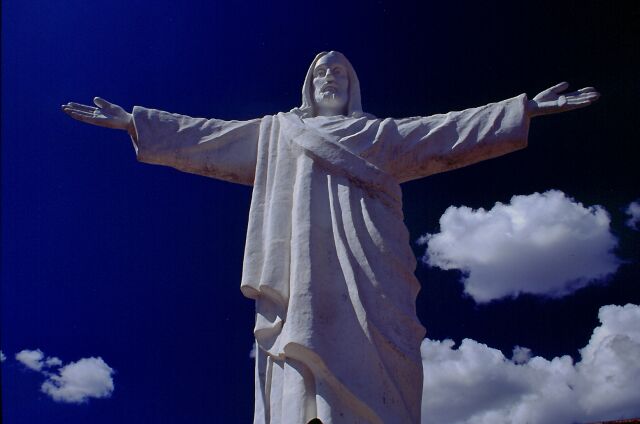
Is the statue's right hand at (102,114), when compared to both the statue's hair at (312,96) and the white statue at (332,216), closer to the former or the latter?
the white statue at (332,216)

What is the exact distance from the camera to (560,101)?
8258 millimetres

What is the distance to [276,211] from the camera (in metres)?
7.81

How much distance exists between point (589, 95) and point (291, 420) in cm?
462

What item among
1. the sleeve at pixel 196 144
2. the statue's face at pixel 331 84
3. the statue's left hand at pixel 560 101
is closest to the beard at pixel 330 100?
the statue's face at pixel 331 84

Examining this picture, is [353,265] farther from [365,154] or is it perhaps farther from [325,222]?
[365,154]

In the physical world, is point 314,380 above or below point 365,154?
below

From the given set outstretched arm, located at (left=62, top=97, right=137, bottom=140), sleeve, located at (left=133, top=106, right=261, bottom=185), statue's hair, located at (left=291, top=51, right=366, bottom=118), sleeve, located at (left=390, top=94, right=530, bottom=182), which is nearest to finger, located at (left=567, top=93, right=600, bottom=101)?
sleeve, located at (left=390, top=94, right=530, bottom=182)

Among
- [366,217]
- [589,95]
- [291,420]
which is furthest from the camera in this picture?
[589,95]

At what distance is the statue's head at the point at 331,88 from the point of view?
890 centimetres

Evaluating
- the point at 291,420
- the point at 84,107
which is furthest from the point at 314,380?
the point at 84,107

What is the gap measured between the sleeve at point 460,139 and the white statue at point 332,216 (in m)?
0.01

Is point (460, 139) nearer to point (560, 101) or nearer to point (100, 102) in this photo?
point (560, 101)

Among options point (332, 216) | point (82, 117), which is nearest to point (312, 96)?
point (332, 216)

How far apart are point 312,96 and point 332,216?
2009mm
